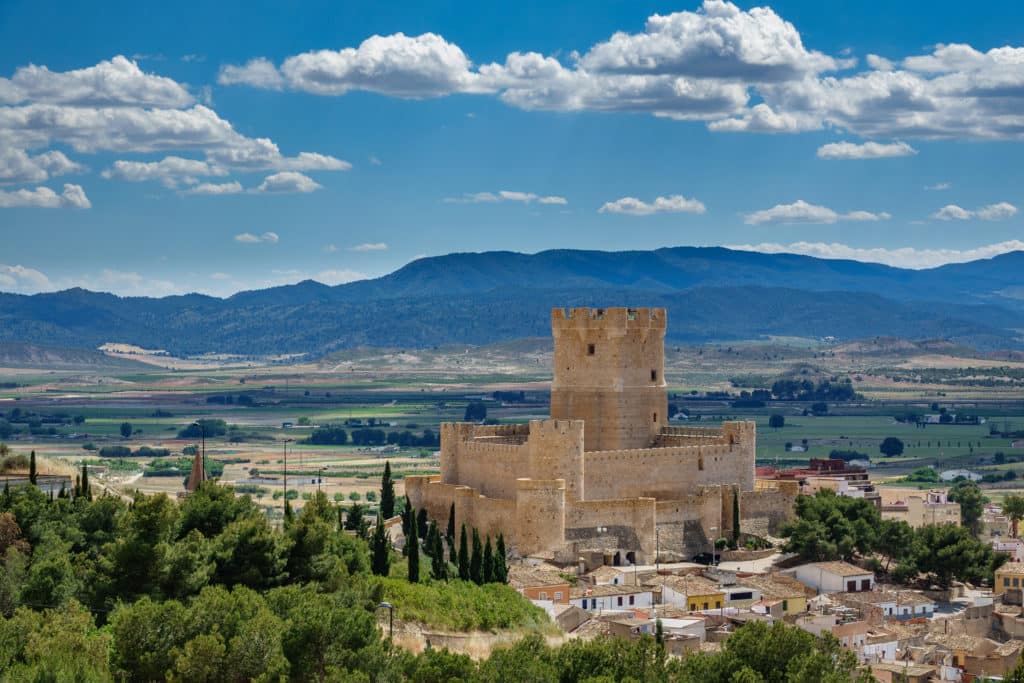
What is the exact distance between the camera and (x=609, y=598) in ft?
163

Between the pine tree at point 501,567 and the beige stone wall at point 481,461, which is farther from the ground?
the beige stone wall at point 481,461

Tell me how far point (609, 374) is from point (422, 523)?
751 centimetres

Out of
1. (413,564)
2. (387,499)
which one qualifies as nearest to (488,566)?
(413,564)

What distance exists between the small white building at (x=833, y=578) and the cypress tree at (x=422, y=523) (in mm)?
10876

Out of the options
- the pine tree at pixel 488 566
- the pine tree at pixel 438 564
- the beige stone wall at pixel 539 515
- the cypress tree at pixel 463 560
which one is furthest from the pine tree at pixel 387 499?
the pine tree at pixel 488 566

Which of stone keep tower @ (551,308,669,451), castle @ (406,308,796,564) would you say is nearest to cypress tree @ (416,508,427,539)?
castle @ (406,308,796,564)

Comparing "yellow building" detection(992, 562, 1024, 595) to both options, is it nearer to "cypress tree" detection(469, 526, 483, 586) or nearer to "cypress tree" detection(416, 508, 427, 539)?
"cypress tree" detection(416, 508, 427, 539)

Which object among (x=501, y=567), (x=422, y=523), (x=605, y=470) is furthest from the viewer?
(x=422, y=523)

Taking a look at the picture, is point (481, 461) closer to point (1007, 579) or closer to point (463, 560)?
point (463, 560)

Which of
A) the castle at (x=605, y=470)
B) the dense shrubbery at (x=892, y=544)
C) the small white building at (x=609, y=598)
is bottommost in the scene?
the small white building at (x=609, y=598)

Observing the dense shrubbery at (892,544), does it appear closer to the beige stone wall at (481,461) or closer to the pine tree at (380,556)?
the beige stone wall at (481,461)

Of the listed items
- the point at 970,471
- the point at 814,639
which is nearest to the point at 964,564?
the point at 814,639

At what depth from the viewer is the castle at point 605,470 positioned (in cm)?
5319

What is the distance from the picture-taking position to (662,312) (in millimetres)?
59438
